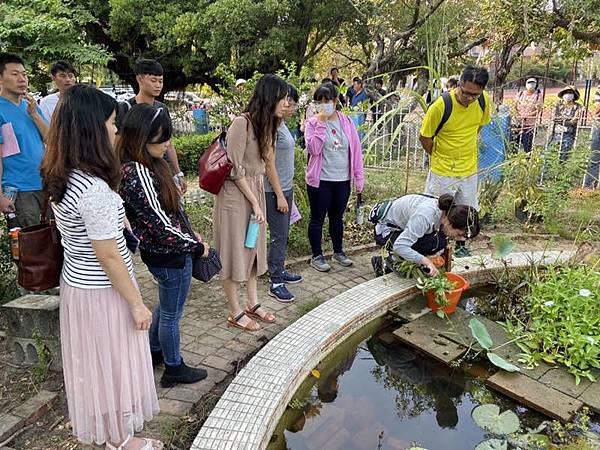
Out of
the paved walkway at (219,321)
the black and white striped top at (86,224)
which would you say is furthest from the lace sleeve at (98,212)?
the paved walkway at (219,321)

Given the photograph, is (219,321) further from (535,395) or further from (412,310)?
(535,395)

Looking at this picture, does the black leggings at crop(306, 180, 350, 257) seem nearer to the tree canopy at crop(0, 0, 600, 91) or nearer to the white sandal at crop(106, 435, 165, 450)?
the white sandal at crop(106, 435, 165, 450)

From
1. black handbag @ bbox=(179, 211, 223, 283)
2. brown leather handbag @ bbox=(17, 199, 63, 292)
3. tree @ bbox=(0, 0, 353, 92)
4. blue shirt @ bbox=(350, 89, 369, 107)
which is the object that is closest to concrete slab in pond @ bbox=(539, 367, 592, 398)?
black handbag @ bbox=(179, 211, 223, 283)

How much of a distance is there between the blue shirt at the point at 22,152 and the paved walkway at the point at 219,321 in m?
1.09

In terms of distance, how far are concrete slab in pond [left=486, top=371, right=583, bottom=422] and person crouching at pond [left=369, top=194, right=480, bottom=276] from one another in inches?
32.8

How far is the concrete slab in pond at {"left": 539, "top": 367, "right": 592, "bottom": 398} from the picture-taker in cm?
258

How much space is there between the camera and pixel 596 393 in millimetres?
2562

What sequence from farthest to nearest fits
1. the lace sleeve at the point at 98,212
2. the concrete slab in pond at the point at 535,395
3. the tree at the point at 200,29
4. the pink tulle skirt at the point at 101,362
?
the tree at the point at 200,29
the concrete slab in pond at the point at 535,395
the pink tulle skirt at the point at 101,362
the lace sleeve at the point at 98,212

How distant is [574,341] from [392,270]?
1319 mm

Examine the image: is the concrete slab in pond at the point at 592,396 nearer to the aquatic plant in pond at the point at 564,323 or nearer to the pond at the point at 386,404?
the aquatic plant in pond at the point at 564,323

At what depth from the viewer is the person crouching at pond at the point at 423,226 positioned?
10.1ft

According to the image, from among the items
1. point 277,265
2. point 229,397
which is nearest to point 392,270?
point 277,265

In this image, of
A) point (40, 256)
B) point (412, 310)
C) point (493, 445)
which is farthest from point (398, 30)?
point (40, 256)

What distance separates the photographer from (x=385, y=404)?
264 cm
